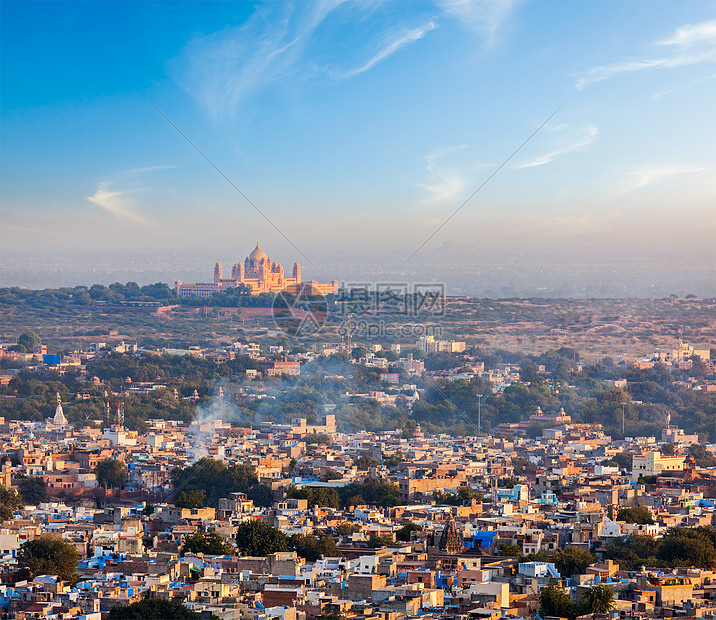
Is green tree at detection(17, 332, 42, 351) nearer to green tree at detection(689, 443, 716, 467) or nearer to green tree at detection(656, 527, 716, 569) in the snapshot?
green tree at detection(689, 443, 716, 467)

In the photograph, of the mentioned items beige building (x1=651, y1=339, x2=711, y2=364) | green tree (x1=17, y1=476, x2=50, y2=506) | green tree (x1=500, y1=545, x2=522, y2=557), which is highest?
beige building (x1=651, y1=339, x2=711, y2=364)

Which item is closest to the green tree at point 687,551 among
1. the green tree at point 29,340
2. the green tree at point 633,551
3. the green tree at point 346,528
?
the green tree at point 633,551

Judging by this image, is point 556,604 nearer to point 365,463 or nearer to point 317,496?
point 317,496

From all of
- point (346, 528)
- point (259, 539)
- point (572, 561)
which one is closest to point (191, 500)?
point (346, 528)

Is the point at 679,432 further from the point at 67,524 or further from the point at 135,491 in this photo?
the point at 67,524

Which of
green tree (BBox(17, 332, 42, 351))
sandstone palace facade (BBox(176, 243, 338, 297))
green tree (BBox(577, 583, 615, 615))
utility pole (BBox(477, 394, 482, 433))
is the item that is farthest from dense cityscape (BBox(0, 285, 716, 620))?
sandstone palace facade (BBox(176, 243, 338, 297))

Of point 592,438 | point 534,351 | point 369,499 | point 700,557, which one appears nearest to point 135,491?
point 369,499

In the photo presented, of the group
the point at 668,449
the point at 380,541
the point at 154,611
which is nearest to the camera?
the point at 154,611
